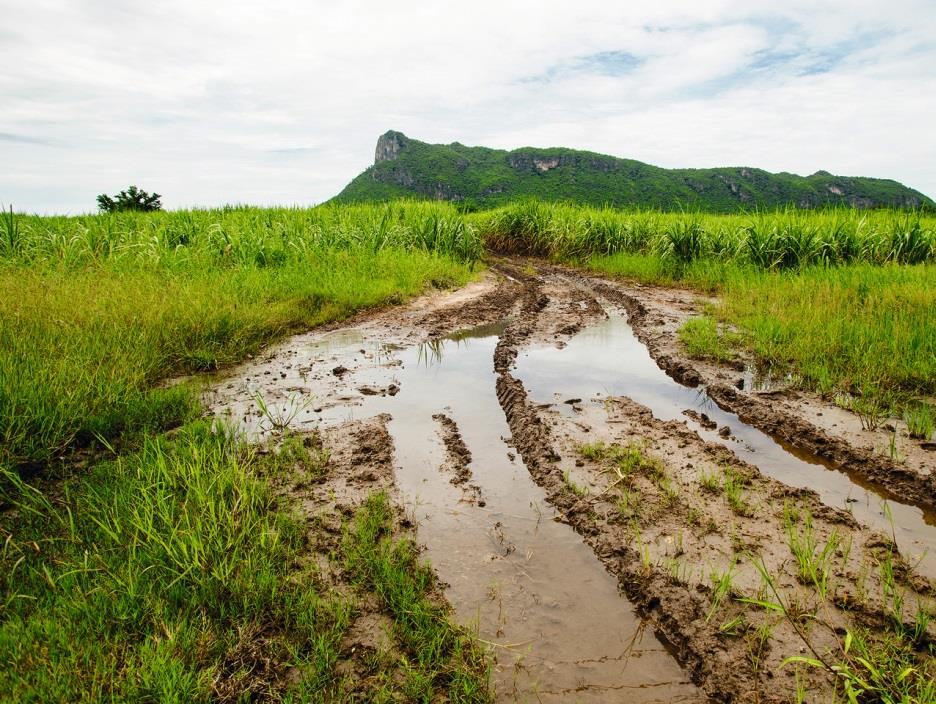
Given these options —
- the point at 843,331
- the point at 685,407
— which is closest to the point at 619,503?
the point at 685,407

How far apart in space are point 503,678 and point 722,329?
5287 mm

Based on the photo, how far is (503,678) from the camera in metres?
1.72

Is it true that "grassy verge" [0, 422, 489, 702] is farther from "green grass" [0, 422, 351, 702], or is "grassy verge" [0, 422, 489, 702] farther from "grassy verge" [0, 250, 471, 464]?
"grassy verge" [0, 250, 471, 464]

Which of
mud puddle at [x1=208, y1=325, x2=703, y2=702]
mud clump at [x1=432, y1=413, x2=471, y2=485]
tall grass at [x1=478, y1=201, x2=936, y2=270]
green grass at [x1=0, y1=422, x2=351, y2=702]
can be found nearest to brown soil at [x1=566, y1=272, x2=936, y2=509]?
mud puddle at [x1=208, y1=325, x2=703, y2=702]

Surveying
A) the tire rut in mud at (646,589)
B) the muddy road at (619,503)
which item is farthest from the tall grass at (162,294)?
the tire rut in mud at (646,589)

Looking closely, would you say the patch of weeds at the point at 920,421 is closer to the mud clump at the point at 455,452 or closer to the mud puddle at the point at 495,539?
the mud puddle at the point at 495,539

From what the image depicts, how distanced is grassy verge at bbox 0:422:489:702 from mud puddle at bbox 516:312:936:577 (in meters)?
2.09

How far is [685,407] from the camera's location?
161 inches

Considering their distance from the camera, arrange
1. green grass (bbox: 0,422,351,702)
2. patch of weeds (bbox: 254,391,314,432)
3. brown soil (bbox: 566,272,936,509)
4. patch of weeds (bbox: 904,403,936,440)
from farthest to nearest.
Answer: patch of weeds (bbox: 254,391,314,432) < patch of weeds (bbox: 904,403,936,440) < brown soil (bbox: 566,272,936,509) < green grass (bbox: 0,422,351,702)

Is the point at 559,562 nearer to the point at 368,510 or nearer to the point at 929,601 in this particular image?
the point at 368,510

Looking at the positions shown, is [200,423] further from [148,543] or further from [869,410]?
[869,410]

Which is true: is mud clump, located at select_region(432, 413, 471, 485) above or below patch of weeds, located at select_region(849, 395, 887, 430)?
below

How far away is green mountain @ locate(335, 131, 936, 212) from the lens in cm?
6938

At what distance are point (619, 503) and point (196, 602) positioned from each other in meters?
1.99
